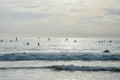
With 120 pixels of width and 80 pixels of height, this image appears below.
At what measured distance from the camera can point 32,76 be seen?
2234 cm

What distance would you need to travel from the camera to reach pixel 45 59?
38.8m

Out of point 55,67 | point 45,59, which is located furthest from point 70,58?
point 55,67

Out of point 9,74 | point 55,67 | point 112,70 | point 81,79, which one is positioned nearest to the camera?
point 81,79

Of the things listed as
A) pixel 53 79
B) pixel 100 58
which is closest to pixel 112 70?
pixel 53 79

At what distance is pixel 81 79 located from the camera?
2142 cm

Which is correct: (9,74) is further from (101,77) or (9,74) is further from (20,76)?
(101,77)

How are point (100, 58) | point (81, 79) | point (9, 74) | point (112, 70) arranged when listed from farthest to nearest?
point (100, 58) → point (112, 70) → point (9, 74) → point (81, 79)

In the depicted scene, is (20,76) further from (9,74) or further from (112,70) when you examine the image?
(112,70)

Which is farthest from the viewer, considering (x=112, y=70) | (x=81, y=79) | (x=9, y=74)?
(x=112, y=70)

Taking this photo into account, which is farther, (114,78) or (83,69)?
(83,69)

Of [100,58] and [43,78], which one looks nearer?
[43,78]

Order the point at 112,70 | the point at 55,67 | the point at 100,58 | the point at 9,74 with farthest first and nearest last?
the point at 100,58
the point at 55,67
the point at 112,70
the point at 9,74

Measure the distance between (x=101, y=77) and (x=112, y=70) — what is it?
4.26 m

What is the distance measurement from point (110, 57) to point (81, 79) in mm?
18840
